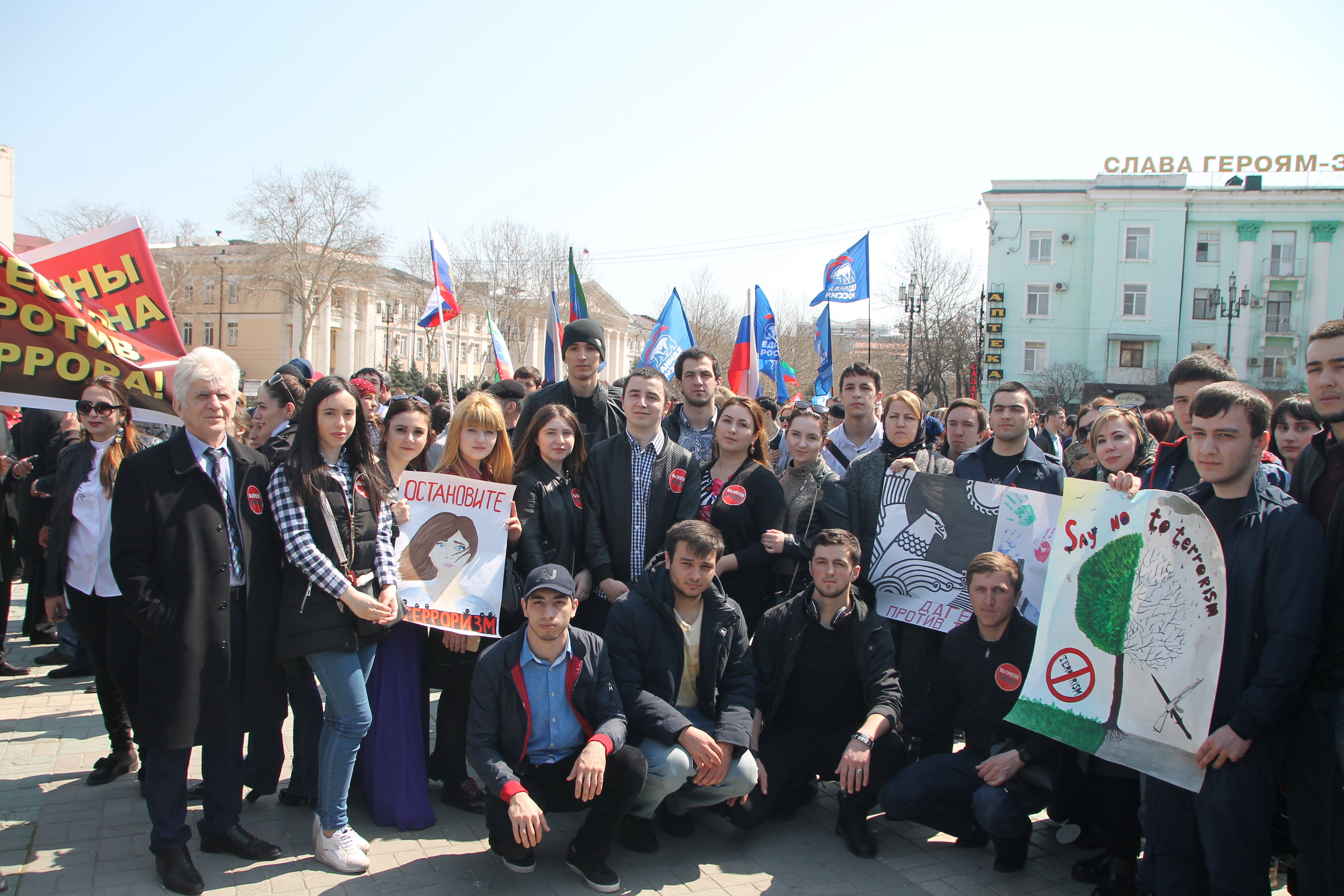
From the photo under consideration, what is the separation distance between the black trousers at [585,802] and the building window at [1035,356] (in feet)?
160

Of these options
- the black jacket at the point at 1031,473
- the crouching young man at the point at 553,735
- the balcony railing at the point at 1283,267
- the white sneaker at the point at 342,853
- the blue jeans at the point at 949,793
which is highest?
the balcony railing at the point at 1283,267

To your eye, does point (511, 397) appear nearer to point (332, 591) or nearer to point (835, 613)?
point (332, 591)

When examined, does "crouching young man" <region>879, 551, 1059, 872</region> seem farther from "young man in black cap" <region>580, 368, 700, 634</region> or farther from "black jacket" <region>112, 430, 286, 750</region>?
"black jacket" <region>112, 430, 286, 750</region>

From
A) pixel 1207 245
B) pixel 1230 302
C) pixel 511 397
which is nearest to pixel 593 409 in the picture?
pixel 511 397

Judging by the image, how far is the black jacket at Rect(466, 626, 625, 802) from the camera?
3.97m

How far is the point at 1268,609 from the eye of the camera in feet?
10.2

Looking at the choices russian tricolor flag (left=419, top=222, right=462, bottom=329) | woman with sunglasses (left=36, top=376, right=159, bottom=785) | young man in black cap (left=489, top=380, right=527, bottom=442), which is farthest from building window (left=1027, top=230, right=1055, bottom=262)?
woman with sunglasses (left=36, top=376, right=159, bottom=785)

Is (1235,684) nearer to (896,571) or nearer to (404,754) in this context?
(896,571)

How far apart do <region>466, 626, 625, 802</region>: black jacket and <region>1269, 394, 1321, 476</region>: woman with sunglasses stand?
4.07 meters

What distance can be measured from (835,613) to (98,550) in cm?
420

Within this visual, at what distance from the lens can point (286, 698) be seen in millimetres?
4227

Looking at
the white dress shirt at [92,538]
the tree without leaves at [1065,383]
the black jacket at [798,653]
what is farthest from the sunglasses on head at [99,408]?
the tree without leaves at [1065,383]

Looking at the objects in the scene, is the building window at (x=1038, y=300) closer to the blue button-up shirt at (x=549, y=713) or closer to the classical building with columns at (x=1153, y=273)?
the classical building with columns at (x=1153, y=273)

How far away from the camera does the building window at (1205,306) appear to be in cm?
4625
